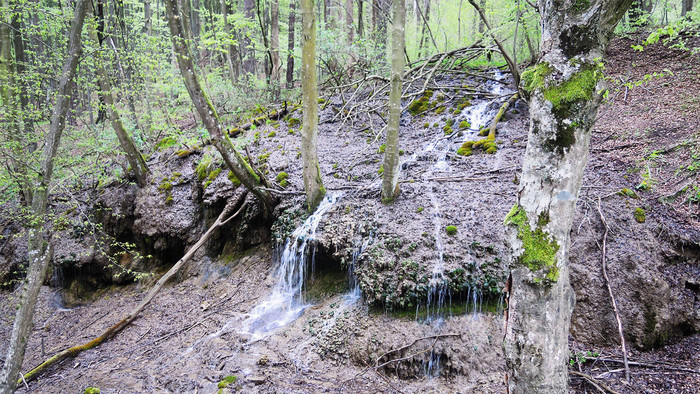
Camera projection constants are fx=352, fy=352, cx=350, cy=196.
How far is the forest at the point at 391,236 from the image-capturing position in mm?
2457

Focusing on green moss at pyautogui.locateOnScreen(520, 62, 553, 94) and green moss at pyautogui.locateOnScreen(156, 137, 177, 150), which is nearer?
green moss at pyautogui.locateOnScreen(520, 62, 553, 94)

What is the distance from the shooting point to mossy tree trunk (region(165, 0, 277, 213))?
631 centimetres

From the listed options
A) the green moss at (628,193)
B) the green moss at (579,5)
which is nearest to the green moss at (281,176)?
the green moss at (628,193)

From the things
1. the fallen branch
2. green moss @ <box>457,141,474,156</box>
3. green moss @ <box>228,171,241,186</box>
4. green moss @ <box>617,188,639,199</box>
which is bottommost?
the fallen branch

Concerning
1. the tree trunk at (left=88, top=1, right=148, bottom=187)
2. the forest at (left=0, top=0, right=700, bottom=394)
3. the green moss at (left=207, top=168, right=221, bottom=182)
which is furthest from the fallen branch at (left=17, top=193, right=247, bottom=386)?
the tree trunk at (left=88, top=1, right=148, bottom=187)

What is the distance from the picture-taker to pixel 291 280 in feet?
21.6

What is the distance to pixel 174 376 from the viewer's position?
5020 mm

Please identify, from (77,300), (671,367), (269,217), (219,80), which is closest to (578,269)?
Result: (671,367)

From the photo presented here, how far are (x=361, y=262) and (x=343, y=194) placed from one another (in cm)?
171

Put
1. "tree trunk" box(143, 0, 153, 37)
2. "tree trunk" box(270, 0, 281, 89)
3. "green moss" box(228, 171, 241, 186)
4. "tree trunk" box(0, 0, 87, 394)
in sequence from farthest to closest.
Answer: "tree trunk" box(143, 0, 153, 37)
"tree trunk" box(270, 0, 281, 89)
"green moss" box(228, 171, 241, 186)
"tree trunk" box(0, 0, 87, 394)

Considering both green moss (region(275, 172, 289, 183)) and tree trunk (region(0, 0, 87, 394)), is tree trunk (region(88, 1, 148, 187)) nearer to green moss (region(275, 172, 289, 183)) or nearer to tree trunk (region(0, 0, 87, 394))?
tree trunk (region(0, 0, 87, 394))

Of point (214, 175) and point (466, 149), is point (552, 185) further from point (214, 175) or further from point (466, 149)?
point (214, 175)

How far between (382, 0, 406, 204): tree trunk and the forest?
0.11 ft

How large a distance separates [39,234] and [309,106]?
177 inches
